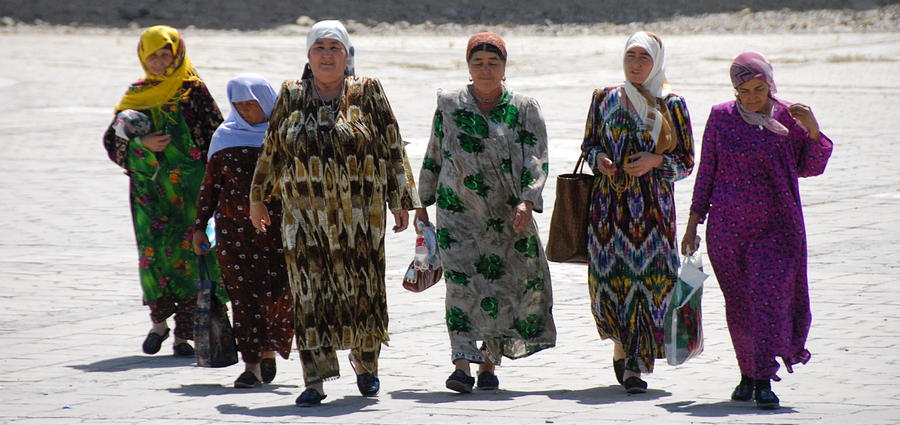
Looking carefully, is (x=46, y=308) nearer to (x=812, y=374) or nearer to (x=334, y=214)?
(x=334, y=214)

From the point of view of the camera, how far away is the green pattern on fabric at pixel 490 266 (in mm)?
5613

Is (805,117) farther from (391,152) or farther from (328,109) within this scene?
(328,109)

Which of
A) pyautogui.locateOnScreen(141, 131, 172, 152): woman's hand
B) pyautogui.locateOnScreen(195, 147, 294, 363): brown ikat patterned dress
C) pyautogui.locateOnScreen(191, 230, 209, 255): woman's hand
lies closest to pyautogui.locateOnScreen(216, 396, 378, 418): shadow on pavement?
pyautogui.locateOnScreen(195, 147, 294, 363): brown ikat patterned dress

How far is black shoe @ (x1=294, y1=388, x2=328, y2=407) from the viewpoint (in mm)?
5309

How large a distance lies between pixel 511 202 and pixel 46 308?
320 cm

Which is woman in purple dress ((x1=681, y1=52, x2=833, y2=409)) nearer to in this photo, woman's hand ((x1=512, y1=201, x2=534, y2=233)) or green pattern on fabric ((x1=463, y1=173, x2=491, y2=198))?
woman's hand ((x1=512, y1=201, x2=534, y2=233))

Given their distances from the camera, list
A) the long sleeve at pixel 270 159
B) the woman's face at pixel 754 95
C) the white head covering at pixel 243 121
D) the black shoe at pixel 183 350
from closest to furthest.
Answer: the woman's face at pixel 754 95 → the long sleeve at pixel 270 159 → the white head covering at pixel 243 121 → the black shoe at pixel 183 350

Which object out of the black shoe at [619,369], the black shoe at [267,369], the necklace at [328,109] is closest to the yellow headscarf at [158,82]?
the necklace at [328,109]

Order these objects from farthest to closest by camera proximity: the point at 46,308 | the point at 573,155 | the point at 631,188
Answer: the point at 573,155 → the point at 46,308 → the point at 631,188

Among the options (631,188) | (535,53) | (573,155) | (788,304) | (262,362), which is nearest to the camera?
(788,304)

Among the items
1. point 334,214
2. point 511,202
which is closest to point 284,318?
point 334,214

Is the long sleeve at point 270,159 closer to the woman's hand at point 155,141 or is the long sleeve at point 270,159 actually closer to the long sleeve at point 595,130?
the woman's hand at point 155,141

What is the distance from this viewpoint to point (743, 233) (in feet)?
17.1

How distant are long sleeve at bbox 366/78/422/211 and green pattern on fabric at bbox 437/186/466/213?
163 mm
